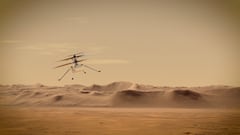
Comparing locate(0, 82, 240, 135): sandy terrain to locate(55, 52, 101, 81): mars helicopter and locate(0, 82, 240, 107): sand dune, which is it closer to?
locate(0, 82, 240, 107): sand dune

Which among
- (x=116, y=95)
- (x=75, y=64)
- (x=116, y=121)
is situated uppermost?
(x=75, y=64)

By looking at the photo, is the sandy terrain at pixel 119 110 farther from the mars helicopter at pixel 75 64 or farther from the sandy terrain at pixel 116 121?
the mars helicopter at pixel 75 64

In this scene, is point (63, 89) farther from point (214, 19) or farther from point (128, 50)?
point (214, 19)

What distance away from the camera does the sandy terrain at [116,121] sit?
15.6 feet

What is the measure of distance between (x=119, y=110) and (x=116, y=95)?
125 mm

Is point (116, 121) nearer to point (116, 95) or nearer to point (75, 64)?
point (116, 95)

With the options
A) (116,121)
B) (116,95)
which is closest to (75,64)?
(116,95)

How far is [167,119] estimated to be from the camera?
15.8 feet

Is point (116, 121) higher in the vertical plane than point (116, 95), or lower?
lower

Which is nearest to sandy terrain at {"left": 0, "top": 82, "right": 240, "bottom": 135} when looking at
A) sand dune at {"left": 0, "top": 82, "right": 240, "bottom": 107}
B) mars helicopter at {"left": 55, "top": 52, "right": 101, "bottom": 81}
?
sand dune at {"left": 0, "top": 82, "right": 240, "bottom": 107}

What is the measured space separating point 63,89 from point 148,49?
0.78 m

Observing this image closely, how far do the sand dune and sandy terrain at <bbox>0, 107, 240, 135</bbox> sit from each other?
59mm

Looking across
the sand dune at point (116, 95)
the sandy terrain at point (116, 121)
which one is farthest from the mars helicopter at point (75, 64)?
the sandy terrain at point (116, 121)

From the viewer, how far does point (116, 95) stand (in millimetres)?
4840
